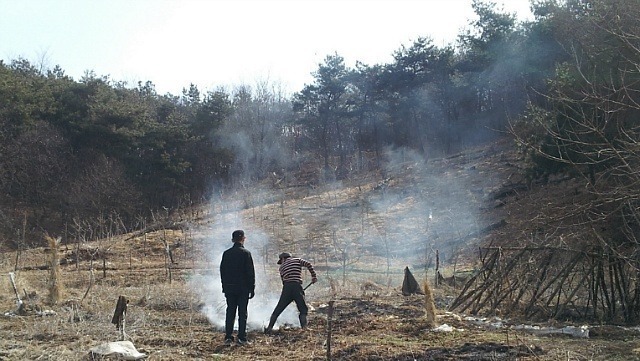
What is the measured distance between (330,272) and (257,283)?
232 inches

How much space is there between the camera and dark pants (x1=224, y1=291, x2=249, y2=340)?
1001 cm

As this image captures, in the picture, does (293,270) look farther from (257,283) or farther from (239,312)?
(257,283)

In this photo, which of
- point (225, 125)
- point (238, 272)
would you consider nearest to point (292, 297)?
point (238, 272)

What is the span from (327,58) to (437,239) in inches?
841

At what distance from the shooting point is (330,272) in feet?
77.5

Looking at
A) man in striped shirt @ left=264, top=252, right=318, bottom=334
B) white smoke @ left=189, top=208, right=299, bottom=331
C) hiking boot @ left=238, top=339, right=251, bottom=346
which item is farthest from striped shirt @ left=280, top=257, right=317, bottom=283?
hiking boot @ left=238, top=339, right=251, bottom=346

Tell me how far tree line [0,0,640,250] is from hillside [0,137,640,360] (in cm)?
283

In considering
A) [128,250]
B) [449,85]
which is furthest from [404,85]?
[128,250]

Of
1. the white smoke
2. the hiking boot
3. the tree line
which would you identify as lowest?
the hiking boot

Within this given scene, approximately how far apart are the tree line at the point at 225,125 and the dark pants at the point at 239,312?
24.2 m

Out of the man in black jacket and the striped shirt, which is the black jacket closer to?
the man in black jacket

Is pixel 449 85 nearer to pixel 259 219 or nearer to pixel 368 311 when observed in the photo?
pixel 259 219

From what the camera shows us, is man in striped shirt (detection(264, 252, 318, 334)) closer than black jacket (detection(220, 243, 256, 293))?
No

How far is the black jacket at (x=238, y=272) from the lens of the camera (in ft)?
33.6
